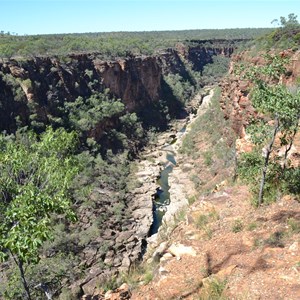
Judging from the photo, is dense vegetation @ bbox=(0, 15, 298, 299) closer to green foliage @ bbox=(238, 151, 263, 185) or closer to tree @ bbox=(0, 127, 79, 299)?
tree @ bbox=(0, 127, 79, 299)

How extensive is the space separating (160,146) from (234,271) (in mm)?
39827

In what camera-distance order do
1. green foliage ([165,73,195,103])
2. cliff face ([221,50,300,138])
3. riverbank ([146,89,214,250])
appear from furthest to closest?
green foliage ([165,73,195,103])
cliff face ([221,50,300,138])
riverbank ([146,89,214,250])

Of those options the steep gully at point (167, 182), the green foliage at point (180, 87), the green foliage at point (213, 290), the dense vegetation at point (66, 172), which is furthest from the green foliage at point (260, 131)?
the green foliage at point (180, 87)

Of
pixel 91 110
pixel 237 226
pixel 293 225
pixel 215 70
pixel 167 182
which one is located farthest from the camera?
pixel 215 70

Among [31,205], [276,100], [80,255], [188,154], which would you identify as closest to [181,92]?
[188,154]

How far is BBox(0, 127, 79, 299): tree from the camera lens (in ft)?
25.7

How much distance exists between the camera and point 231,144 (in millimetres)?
36875

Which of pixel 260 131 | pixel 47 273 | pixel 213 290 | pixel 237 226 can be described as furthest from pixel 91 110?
pixel 213 290

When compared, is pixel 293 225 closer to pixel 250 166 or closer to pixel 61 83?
pixel 250 166

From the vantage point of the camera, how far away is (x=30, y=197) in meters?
8.89

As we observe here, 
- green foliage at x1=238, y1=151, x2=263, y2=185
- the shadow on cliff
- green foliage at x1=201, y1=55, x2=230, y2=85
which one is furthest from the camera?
green foliage at x1=201, y1=55, x2=230, y2=85

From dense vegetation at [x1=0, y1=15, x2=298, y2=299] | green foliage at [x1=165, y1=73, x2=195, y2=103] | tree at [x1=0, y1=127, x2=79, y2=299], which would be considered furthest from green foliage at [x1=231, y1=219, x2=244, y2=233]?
green foliage at [x1=165, y1=73, x2=195, y2=103]

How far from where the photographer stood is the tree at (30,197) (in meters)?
7.83

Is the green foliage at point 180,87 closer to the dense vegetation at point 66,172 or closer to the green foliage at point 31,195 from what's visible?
the dense vegetation at point 66,172
